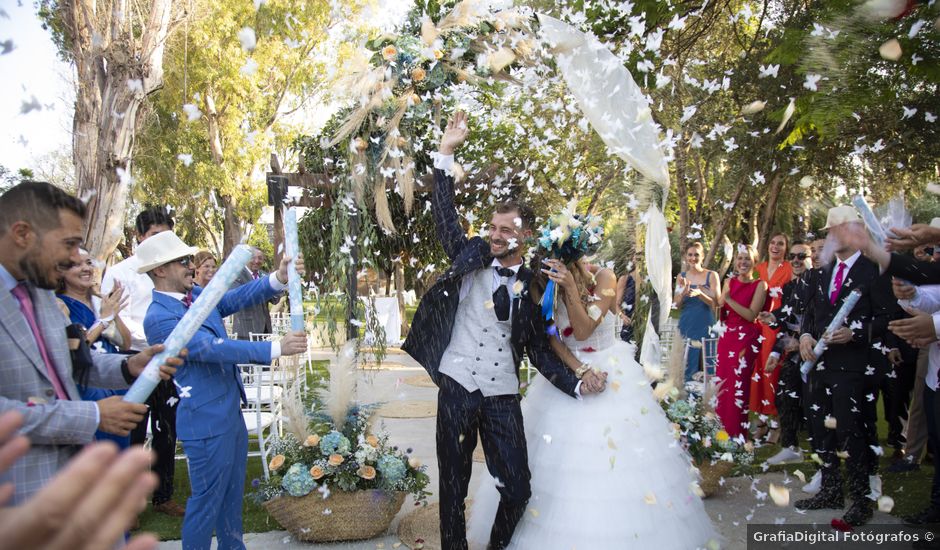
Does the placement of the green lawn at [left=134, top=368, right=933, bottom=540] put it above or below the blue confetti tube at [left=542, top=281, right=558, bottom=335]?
below

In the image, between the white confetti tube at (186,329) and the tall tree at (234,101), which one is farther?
the tall tree at (234,101)

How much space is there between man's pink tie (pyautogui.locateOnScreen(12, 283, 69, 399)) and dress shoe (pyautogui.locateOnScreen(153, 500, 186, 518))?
3.02m

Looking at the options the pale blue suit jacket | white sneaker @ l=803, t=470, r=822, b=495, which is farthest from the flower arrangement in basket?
white sneaker @ l=803, t=470, r=822, b=495

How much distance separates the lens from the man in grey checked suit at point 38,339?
183 cm

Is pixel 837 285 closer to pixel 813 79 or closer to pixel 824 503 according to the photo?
pixel 824 503

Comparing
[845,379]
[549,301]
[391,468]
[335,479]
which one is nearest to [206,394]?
[335,479]

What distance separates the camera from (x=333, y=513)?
4.00m

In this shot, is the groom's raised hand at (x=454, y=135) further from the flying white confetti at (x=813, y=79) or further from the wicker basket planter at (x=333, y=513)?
the wicker basket planter at (x=333, y=513)

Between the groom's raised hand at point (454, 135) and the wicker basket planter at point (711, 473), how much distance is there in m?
2.92

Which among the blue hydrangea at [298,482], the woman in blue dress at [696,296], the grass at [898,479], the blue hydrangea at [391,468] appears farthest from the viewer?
the woman in blue dress at [696,296]

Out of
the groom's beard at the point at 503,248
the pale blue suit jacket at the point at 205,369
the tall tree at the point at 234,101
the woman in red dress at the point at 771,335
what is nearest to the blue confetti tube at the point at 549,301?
the groom's beard at the point at 503,248

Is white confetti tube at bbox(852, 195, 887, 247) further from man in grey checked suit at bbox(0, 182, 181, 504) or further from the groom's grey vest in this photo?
man in grey checked suit at bbox(0, 182, 181, 504)

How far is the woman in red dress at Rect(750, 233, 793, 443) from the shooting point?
246 inches

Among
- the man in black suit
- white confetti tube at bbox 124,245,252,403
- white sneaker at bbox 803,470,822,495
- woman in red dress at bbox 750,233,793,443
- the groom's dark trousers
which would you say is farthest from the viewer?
woman in red dress at bbox 750,233,793,443
